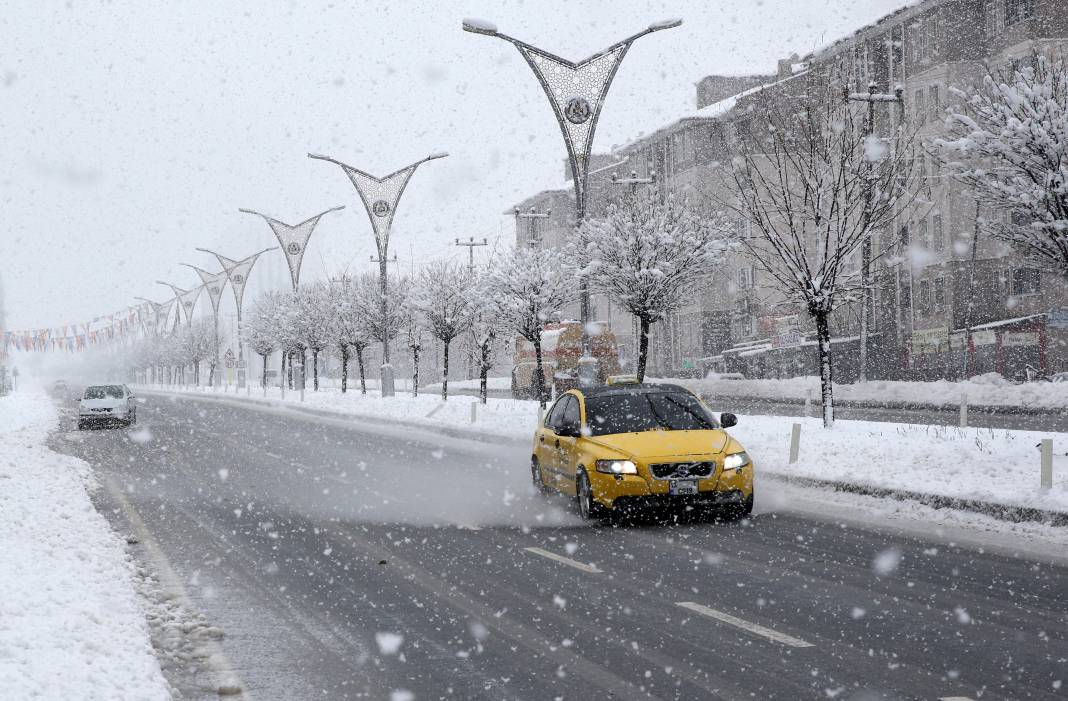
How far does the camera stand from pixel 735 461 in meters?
12.5

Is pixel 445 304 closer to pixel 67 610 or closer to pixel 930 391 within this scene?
pixel 930 391

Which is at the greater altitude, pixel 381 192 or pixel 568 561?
pixel 381 192

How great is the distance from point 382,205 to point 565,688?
37.4 m

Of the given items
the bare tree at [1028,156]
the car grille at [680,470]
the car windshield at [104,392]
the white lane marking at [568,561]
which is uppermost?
the bare tree at [1028,156]

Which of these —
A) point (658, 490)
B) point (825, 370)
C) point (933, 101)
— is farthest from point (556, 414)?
point (933, 101)

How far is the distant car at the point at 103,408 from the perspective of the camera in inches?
1503

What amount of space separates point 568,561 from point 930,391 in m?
28.2

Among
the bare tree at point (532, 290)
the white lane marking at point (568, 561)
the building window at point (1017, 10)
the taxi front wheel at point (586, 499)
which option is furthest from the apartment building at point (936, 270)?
the white lane marking at point (568, 561)

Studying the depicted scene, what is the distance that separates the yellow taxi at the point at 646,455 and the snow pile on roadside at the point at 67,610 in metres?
4.81

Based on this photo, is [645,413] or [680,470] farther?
[645,413]

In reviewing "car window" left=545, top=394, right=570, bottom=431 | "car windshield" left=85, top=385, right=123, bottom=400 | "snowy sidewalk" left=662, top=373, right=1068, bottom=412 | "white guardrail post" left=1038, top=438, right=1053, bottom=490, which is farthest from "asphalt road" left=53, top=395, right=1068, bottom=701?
"car windshield" left=85, top=385, right=123, bottom=400

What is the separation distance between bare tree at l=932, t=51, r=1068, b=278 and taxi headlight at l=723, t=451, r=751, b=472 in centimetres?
455

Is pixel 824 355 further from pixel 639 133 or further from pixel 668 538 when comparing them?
pixel 639 133

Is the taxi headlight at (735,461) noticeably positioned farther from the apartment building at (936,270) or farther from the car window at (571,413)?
the apartment building at (936,270)
